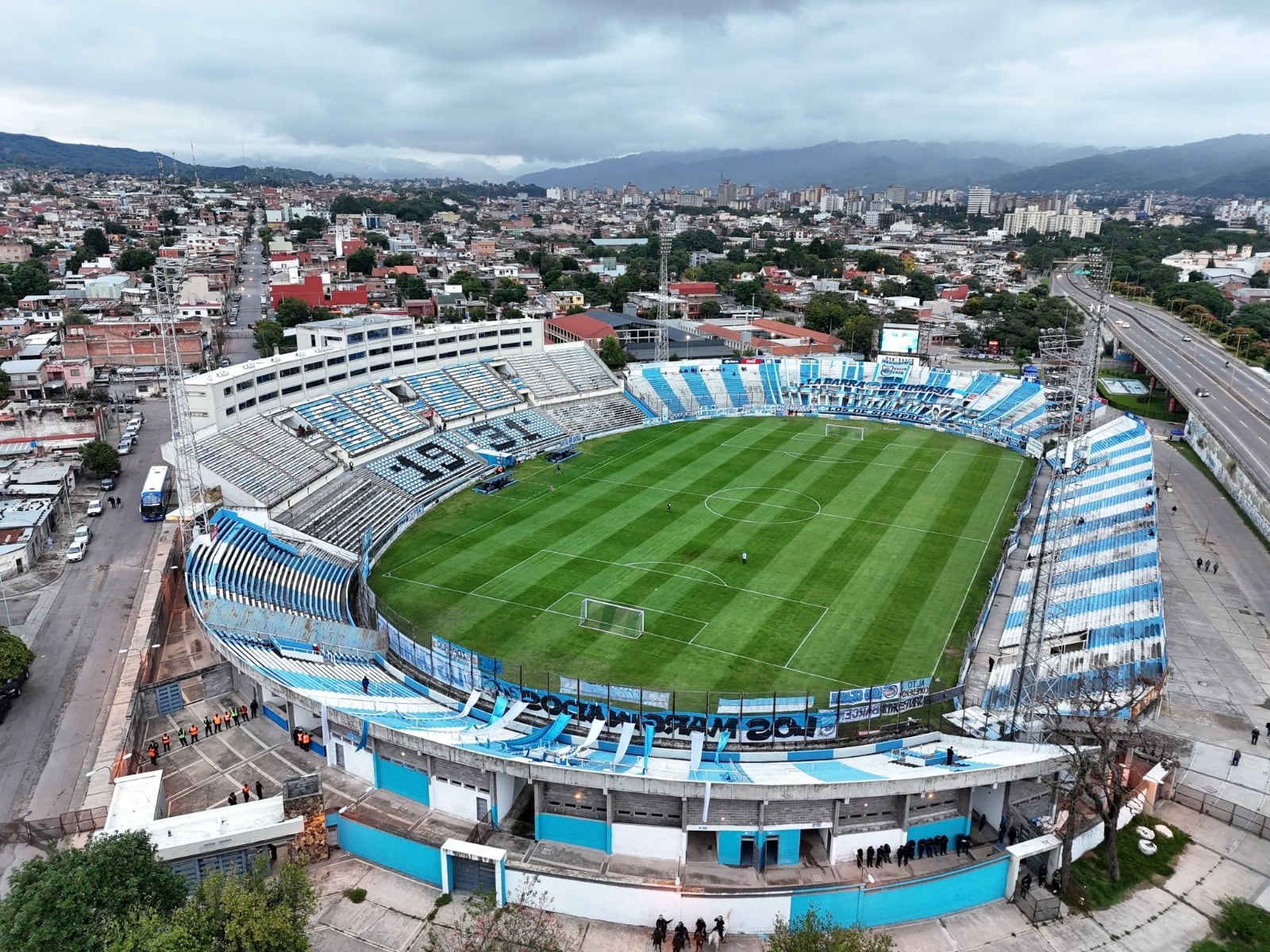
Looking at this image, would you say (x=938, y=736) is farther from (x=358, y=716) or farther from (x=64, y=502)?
(x=64, y=502)

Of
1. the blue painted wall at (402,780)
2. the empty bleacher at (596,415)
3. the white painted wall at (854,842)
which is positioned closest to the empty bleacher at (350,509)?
the empty bleacher at (596,415)

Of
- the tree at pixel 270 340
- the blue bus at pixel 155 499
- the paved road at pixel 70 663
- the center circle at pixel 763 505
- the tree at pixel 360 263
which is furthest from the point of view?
the tree at pixel 360 263

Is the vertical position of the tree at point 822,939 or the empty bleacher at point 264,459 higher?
the empty bleacher at point 264,459

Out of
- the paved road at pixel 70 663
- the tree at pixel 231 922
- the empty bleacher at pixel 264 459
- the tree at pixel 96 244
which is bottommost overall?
the paved road at pixel 70 663

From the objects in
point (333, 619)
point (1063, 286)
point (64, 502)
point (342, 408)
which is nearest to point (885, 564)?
point (333, 619)

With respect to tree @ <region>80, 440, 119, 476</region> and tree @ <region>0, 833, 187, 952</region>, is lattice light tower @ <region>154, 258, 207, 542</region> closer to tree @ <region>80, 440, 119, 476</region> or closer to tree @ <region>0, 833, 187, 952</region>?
tree @ <region>80, 440, 119, 476</region>

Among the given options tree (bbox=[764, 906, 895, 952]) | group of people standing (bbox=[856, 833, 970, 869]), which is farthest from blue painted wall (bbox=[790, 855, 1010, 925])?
group of people standing (bbox=[856, 833, 970, 869])

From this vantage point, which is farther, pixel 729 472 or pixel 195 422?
pixel 729 472

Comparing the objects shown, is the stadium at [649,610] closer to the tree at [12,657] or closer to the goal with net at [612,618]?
the goal with net at [612,618]
